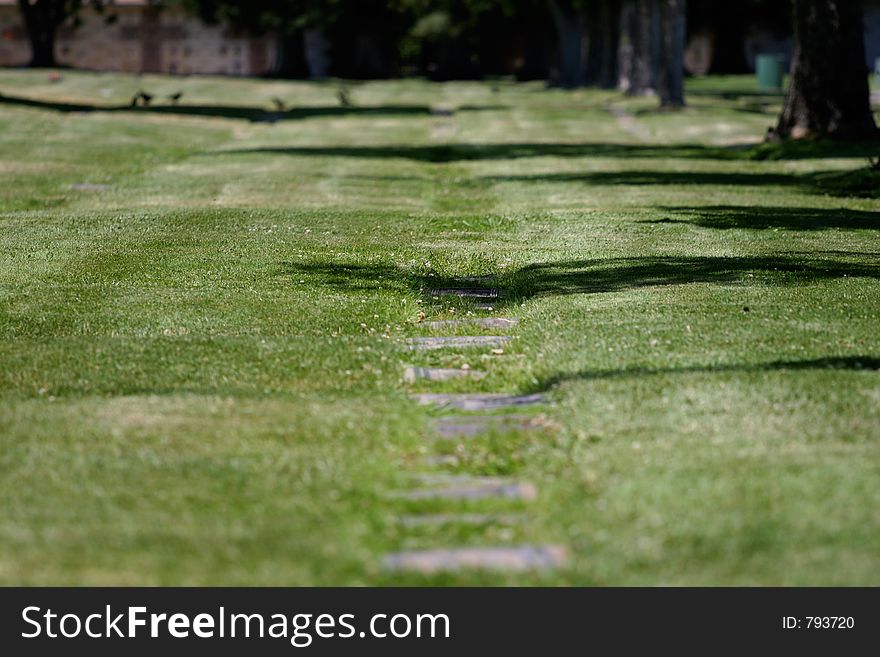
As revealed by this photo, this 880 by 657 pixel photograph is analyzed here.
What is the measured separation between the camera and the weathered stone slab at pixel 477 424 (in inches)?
259

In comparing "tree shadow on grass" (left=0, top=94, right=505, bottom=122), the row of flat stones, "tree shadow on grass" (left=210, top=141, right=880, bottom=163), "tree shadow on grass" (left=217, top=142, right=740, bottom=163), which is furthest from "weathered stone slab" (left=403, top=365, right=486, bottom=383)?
"tree shadow on grass" (left=0, top=94, right=505, bottom=122)

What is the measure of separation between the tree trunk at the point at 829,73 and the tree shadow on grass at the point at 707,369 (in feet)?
51.6

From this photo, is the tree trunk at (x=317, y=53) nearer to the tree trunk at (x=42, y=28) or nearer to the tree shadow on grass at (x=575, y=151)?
the tree trunk at (x=42, y=28)

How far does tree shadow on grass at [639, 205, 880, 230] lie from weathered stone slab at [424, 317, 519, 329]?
4941 mm

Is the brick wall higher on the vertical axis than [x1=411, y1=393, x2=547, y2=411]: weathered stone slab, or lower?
lower

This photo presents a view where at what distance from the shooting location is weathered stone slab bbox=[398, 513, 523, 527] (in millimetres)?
5332

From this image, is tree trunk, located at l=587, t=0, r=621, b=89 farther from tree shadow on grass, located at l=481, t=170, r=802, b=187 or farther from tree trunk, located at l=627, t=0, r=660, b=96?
tree shadow on grass, located at l=481, t=170, r=802, b=187

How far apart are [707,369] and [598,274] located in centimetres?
351

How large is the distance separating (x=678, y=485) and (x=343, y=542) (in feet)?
4.42

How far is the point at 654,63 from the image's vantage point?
41.5 metres

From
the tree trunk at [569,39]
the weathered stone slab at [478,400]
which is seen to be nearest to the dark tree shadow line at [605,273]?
the weathered stone slab at [478,400]

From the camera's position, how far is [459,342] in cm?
869
